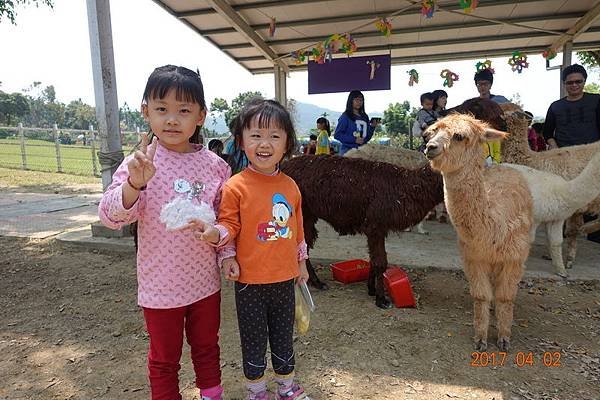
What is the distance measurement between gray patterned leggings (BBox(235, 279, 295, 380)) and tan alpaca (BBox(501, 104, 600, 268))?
328 cm

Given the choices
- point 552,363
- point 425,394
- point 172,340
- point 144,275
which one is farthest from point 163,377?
point 552,363

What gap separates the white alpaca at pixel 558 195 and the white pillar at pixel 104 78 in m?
4.33

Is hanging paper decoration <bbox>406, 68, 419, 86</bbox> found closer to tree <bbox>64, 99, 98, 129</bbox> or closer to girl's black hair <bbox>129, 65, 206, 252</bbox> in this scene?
girl's black hair <bbox>129, 65, 206, 252</bbox>

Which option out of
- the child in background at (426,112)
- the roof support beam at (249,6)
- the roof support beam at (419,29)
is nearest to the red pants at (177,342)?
the child in background at (426,112)

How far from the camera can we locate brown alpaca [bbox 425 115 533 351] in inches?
91.0

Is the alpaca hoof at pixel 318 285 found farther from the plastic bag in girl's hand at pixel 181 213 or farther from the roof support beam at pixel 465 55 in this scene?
the roof support beam at pixel 465 55

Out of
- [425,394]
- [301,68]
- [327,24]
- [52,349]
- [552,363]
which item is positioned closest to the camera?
[425,394]

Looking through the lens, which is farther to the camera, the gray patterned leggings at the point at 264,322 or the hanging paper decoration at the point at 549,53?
the hanging paper decoration at the point at 549,53

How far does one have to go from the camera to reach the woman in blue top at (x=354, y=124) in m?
5.77

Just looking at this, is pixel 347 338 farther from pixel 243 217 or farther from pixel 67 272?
pixel 67 272

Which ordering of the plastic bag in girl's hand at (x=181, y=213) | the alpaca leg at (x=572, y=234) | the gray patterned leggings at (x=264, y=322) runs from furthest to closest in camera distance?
the alpaca leg at (x=572, y=234), the gray patterned leggings at (x=264, y=322), the plastic bag in girl's hand at (x=181, y=213)

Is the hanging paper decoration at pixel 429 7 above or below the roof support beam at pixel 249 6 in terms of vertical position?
below

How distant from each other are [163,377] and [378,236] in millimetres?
2156

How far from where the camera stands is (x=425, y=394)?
7.30ft
